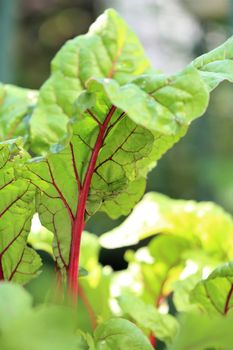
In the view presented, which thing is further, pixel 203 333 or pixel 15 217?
pixel 15 217

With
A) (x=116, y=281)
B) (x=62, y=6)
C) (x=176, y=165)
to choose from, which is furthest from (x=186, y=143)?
(x=116, y=281)

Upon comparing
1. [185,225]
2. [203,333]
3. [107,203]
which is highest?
[203,333]

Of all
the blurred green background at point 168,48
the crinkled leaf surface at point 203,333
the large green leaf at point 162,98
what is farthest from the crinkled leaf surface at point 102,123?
the blurred green background at point 168,48

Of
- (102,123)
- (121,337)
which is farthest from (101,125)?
(121,337)

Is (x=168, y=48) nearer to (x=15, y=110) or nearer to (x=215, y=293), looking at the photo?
(x=15, y=110)

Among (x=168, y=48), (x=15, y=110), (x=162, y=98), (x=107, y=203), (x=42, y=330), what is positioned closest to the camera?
(x=42, y=330)

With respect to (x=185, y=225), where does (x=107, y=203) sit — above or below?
above

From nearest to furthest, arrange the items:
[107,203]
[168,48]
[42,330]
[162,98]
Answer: [42,330] < [162,98] < [107,203] < [168,48]
